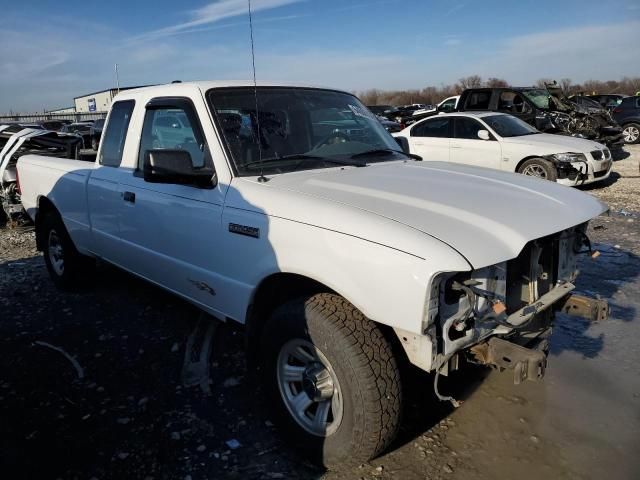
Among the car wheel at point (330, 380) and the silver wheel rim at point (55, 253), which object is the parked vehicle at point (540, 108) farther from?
the car wheel at point (330, 380)

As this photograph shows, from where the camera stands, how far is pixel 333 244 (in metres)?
2.43

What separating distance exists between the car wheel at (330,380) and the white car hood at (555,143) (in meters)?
8.45

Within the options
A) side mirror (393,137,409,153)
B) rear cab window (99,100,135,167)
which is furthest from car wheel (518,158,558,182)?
rear cab window (99,100,135,167)

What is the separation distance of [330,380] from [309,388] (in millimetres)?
146

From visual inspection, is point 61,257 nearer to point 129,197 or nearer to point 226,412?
point 129,197

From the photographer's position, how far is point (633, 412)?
3.15 meters

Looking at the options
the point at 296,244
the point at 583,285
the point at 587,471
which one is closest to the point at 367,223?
the point at 296,244

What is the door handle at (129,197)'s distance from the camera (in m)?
3.82

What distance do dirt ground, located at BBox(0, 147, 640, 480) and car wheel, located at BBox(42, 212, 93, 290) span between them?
0.55 meters

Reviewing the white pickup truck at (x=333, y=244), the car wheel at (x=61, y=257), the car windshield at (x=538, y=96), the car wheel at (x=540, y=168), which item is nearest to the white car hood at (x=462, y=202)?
the white pickup truck at (x=333, y=244)

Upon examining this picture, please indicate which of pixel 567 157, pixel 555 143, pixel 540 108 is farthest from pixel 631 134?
pixel 567 157

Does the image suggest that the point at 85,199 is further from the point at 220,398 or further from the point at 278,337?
the point at 278,337

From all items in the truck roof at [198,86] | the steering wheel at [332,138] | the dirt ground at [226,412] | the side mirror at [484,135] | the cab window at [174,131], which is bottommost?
the dirt ground at [226,412]

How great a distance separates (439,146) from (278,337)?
29.1 feet
